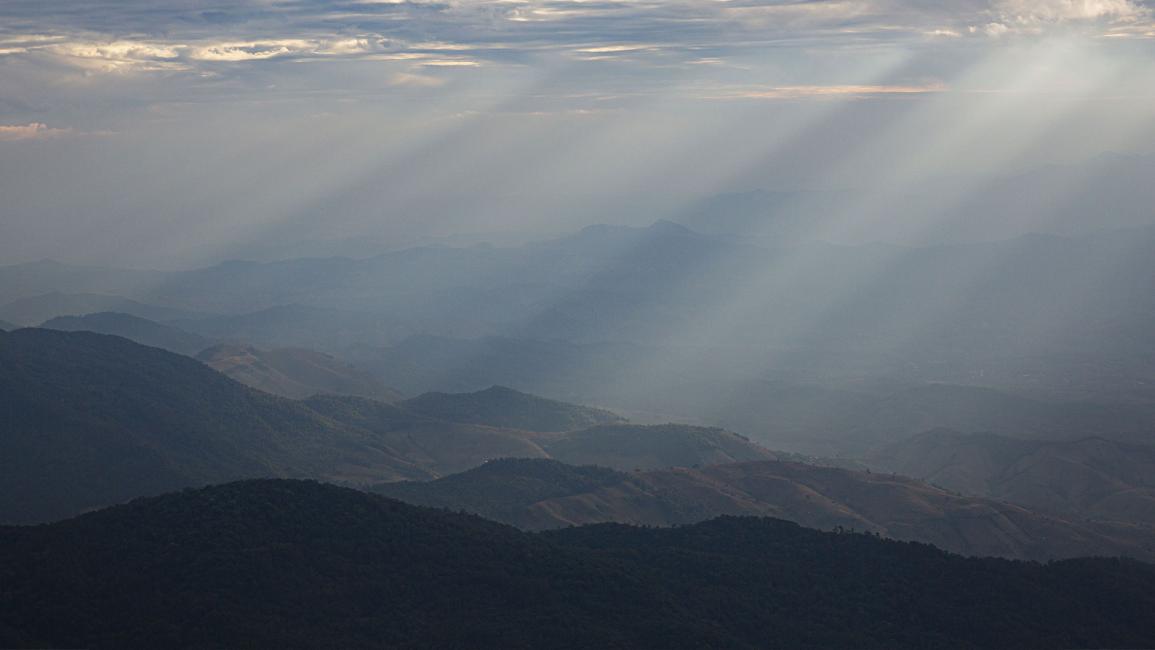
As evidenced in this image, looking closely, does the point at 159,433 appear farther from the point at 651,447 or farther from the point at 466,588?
the point at 466,588

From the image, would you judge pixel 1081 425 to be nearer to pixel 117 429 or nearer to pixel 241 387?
pixel 241 387

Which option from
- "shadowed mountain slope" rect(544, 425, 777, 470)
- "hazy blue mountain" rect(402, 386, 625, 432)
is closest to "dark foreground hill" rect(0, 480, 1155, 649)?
"shadowed mountain slope" rect(544, 425, 777, 470)

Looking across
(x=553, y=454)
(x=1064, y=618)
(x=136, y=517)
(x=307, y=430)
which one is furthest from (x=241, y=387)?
(x=1064, y=618)

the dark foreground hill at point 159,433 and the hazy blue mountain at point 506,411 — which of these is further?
the hazy blue mountain at point 506,411

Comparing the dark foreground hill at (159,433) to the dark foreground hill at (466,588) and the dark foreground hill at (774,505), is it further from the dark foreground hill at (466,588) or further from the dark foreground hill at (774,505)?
the dark foreground hill at (466,588)

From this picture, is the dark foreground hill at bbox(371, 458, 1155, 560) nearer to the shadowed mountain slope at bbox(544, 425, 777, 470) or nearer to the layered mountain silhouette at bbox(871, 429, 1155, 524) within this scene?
the layered mountain silhouette at bbox(871, 429, 1155, 524)

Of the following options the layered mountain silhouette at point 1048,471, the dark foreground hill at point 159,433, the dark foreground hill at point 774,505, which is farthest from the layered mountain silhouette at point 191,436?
the layered mountain silhouette at point 1048,471

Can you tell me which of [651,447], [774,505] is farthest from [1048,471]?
[774,505]
